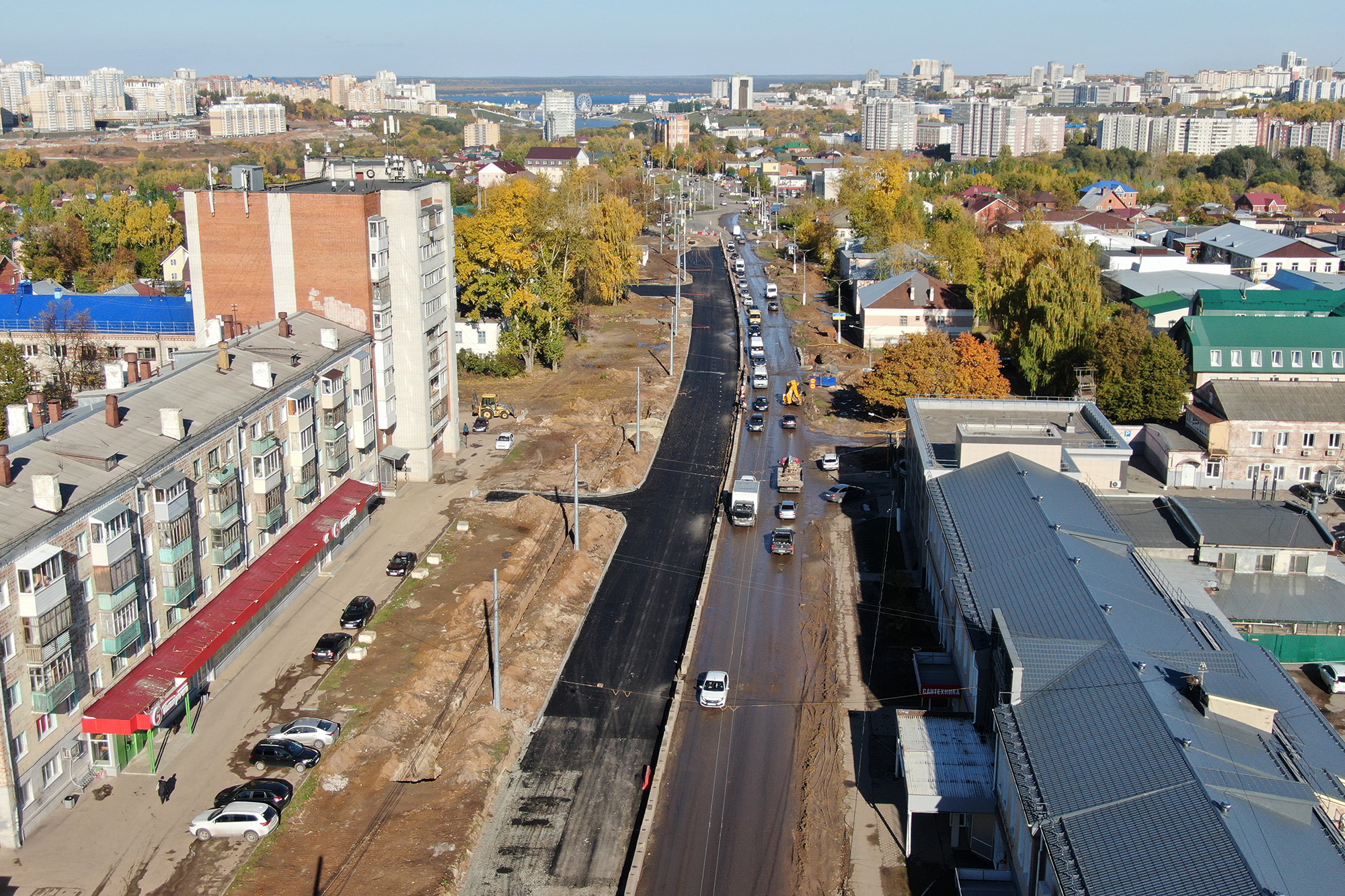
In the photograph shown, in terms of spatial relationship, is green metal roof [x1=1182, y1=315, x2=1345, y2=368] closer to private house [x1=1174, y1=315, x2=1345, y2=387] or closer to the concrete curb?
private house [x1=1174, y1=315, x2=1345, y2=387]

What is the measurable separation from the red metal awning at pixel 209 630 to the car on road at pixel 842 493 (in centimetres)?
1959

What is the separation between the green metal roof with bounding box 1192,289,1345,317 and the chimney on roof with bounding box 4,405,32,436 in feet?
186

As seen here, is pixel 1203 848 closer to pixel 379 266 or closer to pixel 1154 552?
pixel 1154 552

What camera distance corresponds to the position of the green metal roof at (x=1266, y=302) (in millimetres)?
63438

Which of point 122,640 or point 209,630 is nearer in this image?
point 122,640

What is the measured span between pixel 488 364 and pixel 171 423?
3706 centimetres

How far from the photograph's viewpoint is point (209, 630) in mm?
32219

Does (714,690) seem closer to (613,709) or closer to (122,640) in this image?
(613,709)

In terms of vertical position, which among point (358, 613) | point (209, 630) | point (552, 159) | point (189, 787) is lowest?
point (189, 787)

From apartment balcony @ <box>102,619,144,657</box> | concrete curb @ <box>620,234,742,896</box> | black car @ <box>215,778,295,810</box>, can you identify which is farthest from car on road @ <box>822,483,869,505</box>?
apartment balcony @ <box>102,619,144,657</box>

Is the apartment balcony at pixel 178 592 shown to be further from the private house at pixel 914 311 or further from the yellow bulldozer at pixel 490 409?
the private house at pixel 914 311

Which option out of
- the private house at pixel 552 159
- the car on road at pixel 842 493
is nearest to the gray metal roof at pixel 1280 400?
the car on road at pixel 842 493

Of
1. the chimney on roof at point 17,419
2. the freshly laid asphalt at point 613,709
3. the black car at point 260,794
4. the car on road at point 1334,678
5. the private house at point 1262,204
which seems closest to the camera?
the freshly laid asphalt at point 613,709

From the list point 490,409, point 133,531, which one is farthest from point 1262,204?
point 133,531
